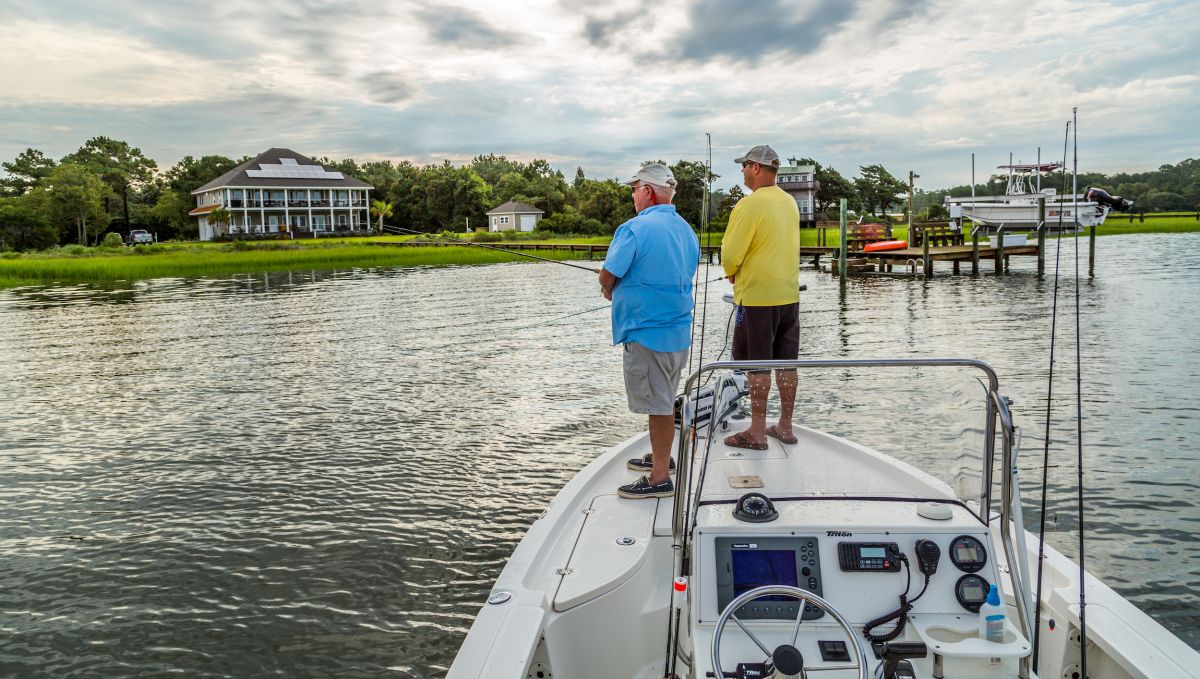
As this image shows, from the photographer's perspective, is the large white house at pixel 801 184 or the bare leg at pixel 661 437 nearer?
the bare leg at pixel 661 437

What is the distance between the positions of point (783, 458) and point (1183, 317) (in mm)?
16836

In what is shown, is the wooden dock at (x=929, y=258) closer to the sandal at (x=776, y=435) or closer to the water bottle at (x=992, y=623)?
the sandal at (x=776, y=435)

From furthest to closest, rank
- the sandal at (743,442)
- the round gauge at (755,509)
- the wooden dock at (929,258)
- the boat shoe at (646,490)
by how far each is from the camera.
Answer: the wooden dock at (929,258) < the boat shoe at (646,490) < the sandal at (743,442) < the round gauge at (755,509)

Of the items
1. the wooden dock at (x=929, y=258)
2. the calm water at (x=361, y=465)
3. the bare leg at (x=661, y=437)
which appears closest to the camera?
the bare leg at (x=661, y=437)

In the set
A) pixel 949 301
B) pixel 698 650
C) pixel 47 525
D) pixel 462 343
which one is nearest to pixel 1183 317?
pixel 949 301

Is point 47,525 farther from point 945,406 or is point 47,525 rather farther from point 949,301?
point 949,301

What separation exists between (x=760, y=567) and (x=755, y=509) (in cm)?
20

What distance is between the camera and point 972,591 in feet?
8.80

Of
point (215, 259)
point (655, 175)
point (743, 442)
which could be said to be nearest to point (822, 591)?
point (743, 442)

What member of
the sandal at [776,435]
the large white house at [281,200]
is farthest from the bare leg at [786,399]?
the large white house at [281,200]

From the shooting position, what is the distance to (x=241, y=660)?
15.4 ft

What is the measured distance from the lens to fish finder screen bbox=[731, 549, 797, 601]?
2.75 metres

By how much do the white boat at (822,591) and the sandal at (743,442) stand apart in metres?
0.15

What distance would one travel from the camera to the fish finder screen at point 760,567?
108 inches
